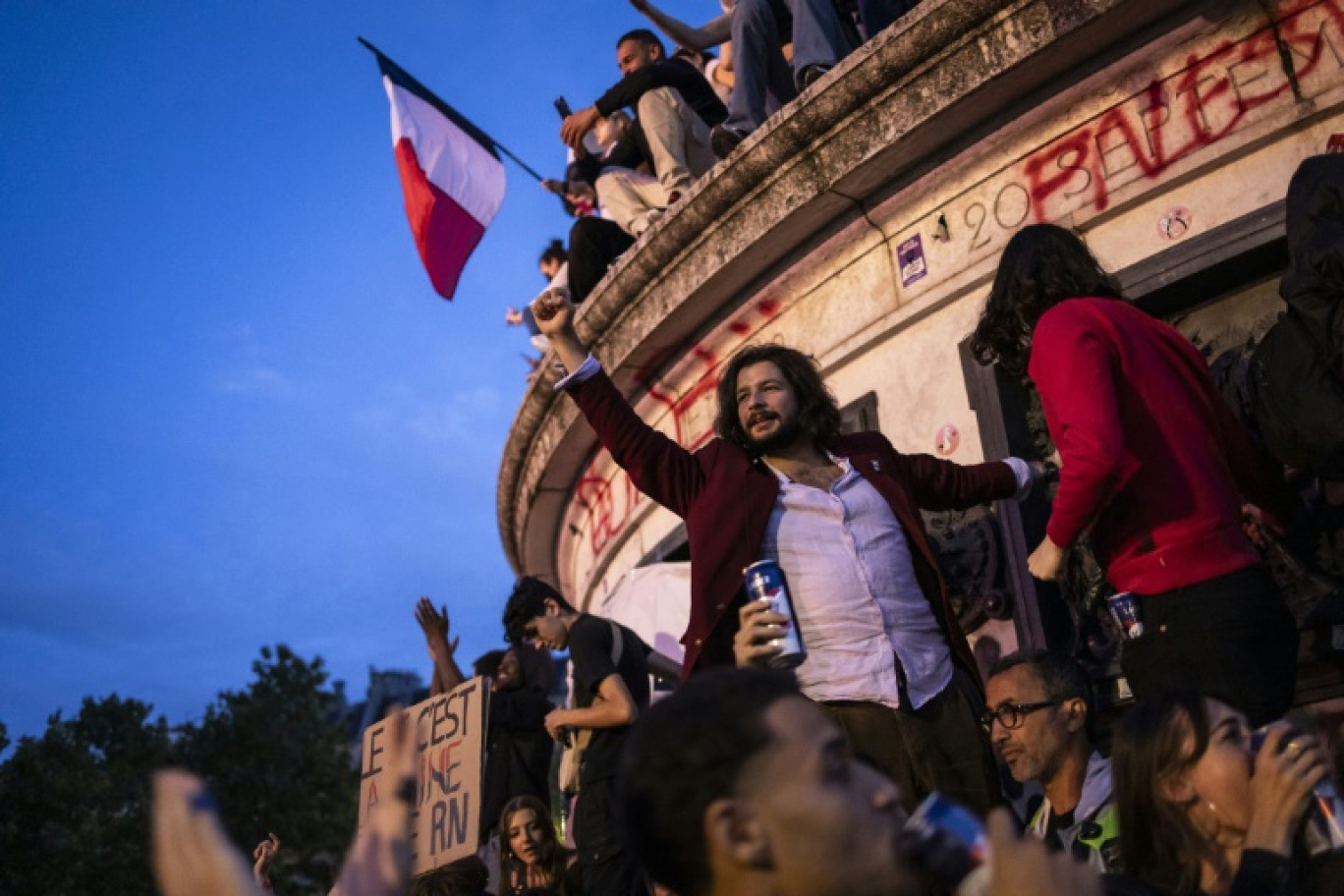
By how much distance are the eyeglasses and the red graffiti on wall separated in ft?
8.05

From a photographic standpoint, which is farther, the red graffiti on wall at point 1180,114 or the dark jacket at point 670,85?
the dark jacket at point 670,85

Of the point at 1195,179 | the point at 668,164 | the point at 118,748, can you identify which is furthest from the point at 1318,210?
the point at 118,748

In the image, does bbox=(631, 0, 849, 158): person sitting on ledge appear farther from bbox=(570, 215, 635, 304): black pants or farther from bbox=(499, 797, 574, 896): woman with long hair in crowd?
bbox=(499, 797, 574, 896): woman with long hair in crowd

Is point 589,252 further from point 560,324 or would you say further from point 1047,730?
point 1047,730

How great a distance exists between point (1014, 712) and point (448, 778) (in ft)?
9.57

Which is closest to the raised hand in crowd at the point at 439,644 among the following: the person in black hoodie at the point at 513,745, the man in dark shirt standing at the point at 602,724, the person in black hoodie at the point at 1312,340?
the person in black hoodie at the point at 513,745

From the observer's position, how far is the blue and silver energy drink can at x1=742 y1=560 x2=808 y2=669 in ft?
10.9

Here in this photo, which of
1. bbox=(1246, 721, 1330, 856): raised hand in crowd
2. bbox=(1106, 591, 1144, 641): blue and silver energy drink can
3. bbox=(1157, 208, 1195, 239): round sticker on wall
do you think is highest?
bbox=(1157, 208, 1195, 239): round sticker on wall

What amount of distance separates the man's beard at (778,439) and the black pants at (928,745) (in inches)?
32.6

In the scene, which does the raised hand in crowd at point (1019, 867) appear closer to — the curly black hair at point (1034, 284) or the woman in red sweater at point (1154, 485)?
the woman in red sweater at point (1154, 485)

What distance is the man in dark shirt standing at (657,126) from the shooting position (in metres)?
8.36

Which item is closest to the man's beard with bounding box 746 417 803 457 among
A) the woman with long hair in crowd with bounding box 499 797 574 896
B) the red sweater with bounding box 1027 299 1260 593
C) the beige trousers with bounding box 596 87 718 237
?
the red sweater with bounding box 1027 299 1260 593

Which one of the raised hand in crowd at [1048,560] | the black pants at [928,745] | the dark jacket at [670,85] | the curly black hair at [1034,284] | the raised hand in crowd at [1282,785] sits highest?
the dark jacket at [670,85]

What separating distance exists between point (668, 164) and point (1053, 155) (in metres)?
2.80
